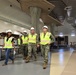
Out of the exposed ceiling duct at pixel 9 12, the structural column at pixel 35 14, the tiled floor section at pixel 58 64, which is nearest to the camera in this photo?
the tiled floor section at pixel 58 64

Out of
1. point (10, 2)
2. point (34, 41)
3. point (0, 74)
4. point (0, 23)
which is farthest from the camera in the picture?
point (0, 23)

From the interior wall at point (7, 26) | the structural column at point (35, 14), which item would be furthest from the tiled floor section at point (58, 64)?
the interior wall at point (7, 26)

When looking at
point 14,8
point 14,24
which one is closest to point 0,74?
point 14,8

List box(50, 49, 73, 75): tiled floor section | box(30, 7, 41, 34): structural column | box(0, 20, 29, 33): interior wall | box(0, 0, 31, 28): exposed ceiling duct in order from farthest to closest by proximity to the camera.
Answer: box(0, 20, 29, 33): interior wall
box(30, 7, 41, 34): structural column
box(0, 0, 31, 28): exposed ceiling duct
box(50, 49, 73, 75): tiled floor section

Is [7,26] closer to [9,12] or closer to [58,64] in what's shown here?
[9,12]

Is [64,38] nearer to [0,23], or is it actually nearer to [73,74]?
[0,23]

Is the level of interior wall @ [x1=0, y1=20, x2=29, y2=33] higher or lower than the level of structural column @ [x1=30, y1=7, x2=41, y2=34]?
lower

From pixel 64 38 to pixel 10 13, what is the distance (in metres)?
27.4

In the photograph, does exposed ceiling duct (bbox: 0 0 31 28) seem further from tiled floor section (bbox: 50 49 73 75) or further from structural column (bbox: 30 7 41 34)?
tiled floor section (bbox: 50 49 73 75)

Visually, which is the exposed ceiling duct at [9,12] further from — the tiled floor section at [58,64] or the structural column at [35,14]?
the tiled floor section at [58,64]

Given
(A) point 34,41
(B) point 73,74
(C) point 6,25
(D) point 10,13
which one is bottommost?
(B) point 73,74

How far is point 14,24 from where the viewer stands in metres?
15.5

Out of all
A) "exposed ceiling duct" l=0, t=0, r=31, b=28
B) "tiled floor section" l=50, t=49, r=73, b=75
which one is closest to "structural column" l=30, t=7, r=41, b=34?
"exposed ceiling duct" l=0, t=0, r=31, b=28

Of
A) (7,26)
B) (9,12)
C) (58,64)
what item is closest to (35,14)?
(9,12)
